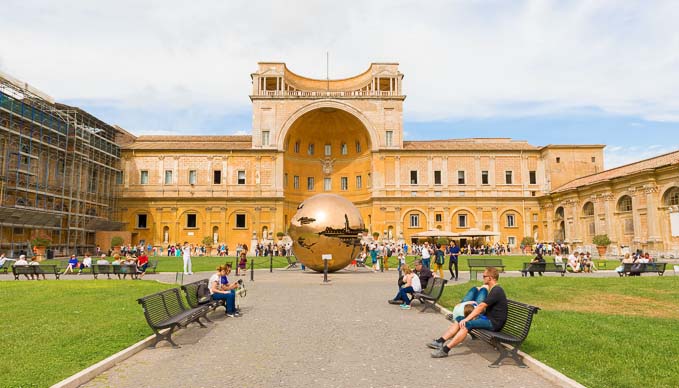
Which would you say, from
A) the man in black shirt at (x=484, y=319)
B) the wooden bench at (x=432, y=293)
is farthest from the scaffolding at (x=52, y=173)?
the man in black shirt at (x=484, y=319)

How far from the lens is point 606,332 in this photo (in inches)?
315

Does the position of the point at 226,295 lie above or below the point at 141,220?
below

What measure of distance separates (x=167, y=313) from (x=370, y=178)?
45035mm

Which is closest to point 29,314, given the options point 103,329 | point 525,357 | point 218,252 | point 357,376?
point 103,329

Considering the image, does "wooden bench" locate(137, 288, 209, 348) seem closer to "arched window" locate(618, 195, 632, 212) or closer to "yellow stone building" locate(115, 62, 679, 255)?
"arched window" locate(618, 195, 632, 212)

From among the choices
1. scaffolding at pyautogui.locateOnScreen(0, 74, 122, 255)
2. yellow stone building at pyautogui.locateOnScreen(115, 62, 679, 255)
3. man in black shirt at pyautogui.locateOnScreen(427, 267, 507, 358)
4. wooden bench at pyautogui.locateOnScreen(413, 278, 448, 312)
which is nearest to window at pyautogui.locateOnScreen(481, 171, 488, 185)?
yellow stone building at pyautogui.locateOnScreen(115, 62, 679, 255)

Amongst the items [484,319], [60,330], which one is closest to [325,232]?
[60,330]

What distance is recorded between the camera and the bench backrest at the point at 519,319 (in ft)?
20.9

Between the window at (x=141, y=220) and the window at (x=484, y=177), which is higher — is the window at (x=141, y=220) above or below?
below

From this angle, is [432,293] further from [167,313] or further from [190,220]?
[190,220]

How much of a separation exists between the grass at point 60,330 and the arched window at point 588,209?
40164 mm

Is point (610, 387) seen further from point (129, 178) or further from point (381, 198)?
point (129, 178)

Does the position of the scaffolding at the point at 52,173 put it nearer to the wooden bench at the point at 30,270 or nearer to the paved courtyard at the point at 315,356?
the wooden bench at the point at 30,270

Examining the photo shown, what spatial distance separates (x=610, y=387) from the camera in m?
5.16
